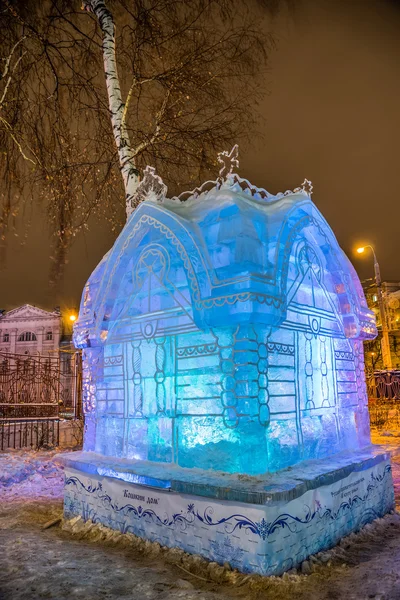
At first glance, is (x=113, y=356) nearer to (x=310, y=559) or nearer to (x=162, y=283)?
(x=162, y=283)

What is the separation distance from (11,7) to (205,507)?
10253mm

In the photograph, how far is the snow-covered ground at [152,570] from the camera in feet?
13.5

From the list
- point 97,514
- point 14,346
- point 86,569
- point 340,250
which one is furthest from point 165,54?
point 14,346

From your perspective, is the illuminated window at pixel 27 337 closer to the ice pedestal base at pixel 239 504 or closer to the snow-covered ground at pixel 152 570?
the snow-covered ground at pixel 152 570

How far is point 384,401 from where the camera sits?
19.5m

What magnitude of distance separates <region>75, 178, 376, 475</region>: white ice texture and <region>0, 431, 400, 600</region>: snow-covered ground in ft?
3.39

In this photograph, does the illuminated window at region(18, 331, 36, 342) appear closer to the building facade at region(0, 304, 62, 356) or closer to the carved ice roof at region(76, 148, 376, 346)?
the building facade at region(0, 304, 62, 356)

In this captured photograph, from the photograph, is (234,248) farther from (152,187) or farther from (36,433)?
(36,433)

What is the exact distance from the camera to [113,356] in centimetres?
685

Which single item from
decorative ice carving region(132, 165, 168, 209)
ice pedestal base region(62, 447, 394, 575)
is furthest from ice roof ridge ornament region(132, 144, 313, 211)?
ice pedestal base region(62, 447, 394, 575)

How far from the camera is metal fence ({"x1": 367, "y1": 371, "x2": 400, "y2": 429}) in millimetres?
17781

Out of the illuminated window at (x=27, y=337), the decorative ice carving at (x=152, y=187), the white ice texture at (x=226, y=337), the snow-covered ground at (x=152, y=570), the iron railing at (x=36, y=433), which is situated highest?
the illuminated window at (x=27, y=337)

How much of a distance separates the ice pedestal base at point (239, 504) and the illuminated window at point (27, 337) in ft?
149

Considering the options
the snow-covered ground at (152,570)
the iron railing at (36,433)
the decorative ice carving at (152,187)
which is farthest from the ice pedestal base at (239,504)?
the iron railing at (36,433)
